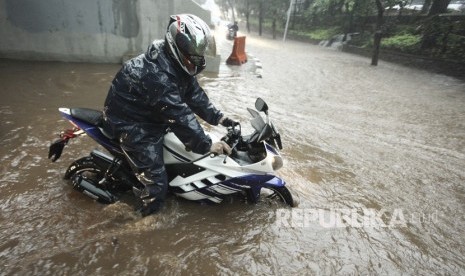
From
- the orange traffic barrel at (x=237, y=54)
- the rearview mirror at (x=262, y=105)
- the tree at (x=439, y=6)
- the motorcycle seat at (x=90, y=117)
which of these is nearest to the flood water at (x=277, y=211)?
the motorcycle seat at (x=90, y=117)

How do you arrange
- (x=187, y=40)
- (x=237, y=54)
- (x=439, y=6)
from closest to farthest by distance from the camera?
(x=187, y=40), (x=237, y=54), (x=439, y=6)

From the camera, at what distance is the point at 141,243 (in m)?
3.17

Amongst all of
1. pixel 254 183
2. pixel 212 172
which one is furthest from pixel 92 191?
pixel 254 183

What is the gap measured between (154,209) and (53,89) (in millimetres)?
5587

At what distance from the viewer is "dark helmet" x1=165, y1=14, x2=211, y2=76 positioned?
2.85 metres

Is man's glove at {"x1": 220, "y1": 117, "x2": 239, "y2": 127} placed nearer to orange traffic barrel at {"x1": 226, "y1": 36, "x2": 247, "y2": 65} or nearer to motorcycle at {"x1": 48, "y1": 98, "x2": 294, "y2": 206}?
motorcycle at {"x1": 48, "y1": 98, "x2": 294, "y2": 206}

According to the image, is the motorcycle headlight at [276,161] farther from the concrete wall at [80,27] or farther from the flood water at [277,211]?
the concrete wall at [80,27]

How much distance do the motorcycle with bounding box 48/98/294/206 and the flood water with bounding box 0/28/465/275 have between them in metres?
0.29

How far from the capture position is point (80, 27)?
9531mm

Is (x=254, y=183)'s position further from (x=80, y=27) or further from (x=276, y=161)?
(x=80, y=27)

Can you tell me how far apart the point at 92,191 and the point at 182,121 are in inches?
60.9

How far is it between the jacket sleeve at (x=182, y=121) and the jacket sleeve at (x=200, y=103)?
0.74 m

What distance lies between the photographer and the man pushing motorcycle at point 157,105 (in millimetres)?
2842

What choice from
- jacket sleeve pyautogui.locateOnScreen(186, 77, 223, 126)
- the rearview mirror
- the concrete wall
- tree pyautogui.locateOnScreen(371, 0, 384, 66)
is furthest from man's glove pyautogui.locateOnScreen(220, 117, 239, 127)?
tree pyautogui.locateOnScreen(371, 0, 384, 66)
